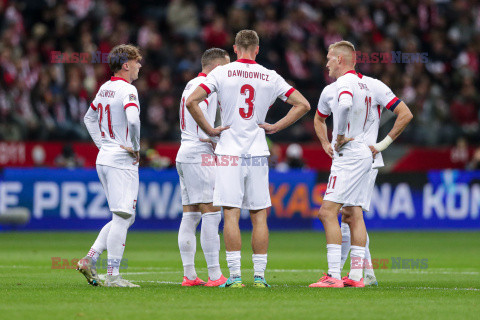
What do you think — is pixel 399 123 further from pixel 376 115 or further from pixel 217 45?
pixel 217 45

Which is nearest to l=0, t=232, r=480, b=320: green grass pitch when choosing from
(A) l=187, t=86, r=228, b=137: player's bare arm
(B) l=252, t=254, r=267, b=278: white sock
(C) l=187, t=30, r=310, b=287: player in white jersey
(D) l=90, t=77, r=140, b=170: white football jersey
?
(B) l=252, t=254, r=267, b=278: white sock

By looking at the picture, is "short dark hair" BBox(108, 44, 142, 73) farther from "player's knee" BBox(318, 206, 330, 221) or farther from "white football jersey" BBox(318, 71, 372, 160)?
"player's knee" BBox(318, 206, 330, 221)

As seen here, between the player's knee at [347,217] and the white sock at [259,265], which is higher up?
the player's knee at [347,217]

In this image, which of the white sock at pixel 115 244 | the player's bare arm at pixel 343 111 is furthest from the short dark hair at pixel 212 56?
the white sock at pixel 115 244

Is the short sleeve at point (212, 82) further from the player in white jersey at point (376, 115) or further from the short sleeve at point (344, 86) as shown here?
the player in white jersey at point (376, 115)

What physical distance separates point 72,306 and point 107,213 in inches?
501

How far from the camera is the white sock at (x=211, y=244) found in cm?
1046

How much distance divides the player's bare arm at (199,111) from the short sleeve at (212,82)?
0.15 ft

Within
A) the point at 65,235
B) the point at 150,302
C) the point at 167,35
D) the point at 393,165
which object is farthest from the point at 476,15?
the point at 150,302

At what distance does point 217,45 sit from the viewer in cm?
2577

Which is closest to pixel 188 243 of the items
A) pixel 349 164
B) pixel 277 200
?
pixel 349 164

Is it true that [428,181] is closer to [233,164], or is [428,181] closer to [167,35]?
[167,35]

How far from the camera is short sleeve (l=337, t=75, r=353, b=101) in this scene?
10180 mm

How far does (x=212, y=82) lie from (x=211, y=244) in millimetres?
1810
